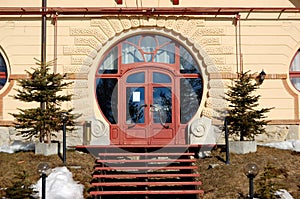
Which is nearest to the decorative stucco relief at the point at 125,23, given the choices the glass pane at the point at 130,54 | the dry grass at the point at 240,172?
the glass pane at the point at 130,54

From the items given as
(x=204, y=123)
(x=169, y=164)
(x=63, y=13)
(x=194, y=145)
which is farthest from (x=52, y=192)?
(x=63, y=13)

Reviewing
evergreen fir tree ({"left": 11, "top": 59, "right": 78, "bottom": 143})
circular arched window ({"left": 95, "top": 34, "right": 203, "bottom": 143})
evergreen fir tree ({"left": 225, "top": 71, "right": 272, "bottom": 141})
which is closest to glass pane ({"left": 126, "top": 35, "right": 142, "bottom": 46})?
circular arched window ({"left": 95, "top": 34, "right": 203, "bottom": 143})

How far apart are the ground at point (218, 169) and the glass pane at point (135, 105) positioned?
6.39 feet

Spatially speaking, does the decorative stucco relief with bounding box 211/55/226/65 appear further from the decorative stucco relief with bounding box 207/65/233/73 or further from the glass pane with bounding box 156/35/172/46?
the glass pane with bounding box 156/35/172/46

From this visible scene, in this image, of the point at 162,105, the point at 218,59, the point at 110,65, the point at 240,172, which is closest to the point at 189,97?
the point at 162,105

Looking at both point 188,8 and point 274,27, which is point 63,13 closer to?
point 188,8

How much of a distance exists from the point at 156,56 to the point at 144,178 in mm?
4305

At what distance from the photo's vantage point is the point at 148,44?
432 inches

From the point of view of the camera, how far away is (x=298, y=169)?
819cm

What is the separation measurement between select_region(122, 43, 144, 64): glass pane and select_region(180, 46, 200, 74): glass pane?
1105 millimetres

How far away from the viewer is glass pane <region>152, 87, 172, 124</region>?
35.6 feet

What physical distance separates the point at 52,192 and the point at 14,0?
6.24 m

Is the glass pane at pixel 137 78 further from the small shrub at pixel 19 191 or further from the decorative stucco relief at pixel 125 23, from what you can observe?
the small shrub at pixel 19 191

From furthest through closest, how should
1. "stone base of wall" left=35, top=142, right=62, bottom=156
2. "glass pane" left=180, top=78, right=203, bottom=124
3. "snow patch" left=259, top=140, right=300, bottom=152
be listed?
"glass pane" left=180, top=78, right=203, bottom=124
"snow patch" left=259, top=140, right=300, bottom=152
"stone base of wall" left=35, top=142, right=62, bottom=156
